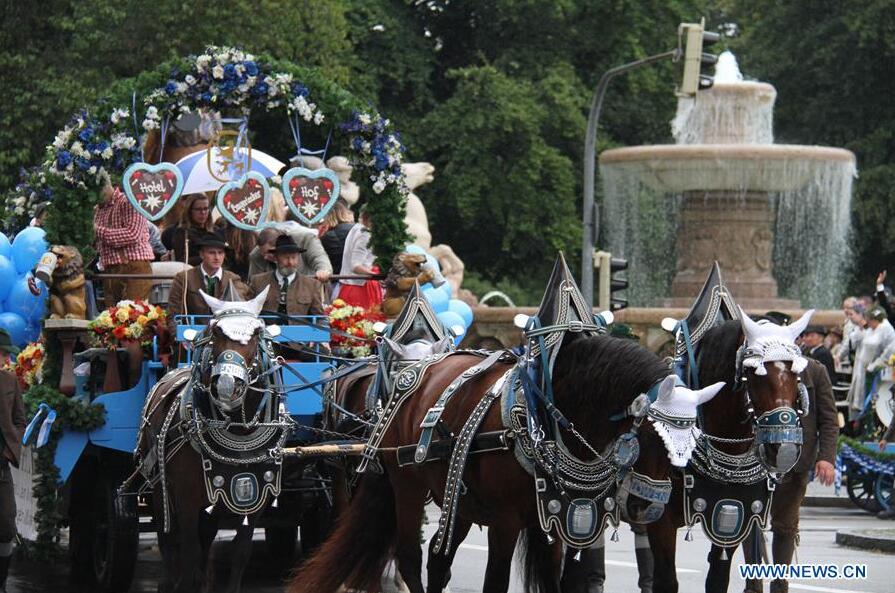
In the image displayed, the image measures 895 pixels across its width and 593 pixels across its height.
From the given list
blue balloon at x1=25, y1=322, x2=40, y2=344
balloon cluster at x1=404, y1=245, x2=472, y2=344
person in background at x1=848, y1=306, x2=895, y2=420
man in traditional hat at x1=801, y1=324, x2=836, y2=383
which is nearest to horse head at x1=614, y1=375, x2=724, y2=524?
balloon cluster at x1=404, y1=245, x2=472, y2=344

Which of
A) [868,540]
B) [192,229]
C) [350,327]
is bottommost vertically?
[868,540]

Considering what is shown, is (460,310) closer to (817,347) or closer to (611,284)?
(611,284)

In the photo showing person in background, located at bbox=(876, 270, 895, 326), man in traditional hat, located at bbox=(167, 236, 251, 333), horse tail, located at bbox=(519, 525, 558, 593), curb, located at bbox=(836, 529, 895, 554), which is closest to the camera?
horse tail, located at bbox=(519, 525, 558, 593)

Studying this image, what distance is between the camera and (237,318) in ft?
32.6

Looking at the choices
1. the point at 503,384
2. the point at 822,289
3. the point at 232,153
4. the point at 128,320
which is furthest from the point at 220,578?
the point at 822,289

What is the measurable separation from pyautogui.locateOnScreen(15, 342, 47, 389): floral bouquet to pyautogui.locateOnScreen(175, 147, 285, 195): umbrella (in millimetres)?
1936

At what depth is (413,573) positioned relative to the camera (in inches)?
381

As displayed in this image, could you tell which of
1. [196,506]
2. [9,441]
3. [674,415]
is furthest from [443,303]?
[674,415]

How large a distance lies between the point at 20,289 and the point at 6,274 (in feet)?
0.65

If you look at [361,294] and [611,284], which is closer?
[361,294]

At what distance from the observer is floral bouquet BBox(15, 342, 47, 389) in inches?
496

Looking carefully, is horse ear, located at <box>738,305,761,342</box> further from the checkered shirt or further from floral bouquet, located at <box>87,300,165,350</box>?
the checkered shirt

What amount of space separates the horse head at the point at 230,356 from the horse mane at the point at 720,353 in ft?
8.22

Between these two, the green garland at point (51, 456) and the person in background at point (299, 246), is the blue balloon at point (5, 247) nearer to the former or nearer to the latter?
the person in background at point (299, 246)
